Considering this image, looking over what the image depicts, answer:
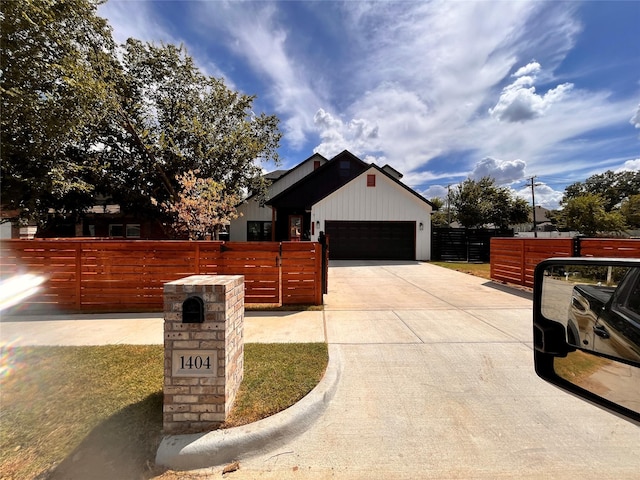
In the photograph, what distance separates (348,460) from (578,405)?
2.35 metres

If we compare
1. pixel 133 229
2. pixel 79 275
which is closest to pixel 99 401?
pixel 79 275

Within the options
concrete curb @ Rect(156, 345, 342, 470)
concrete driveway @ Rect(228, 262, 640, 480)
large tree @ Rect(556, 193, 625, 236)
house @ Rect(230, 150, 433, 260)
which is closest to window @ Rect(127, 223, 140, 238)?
house @ Rect(230, 150, 433, 260)

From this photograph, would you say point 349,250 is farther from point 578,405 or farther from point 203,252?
point 578,405

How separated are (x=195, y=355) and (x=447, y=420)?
7.44 ft

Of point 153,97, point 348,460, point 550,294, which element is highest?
point 153,97

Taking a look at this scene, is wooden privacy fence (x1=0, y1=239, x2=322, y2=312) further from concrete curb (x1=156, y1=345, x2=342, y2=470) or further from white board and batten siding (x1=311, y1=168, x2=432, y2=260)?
white board and batten siding (x1=311, y1=168, x2=432, y2=260)

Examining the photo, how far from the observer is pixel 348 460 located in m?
2.18

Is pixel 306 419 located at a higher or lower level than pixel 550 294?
lower

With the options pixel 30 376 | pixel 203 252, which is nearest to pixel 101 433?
pixel 30 376

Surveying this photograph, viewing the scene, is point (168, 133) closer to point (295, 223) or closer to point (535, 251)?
point (295, 223)

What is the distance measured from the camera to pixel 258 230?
22.6 meters

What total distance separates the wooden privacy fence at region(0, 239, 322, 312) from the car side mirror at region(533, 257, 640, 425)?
494cm

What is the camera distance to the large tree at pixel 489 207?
26.8 meters

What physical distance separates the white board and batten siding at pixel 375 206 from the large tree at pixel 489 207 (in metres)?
13.1
